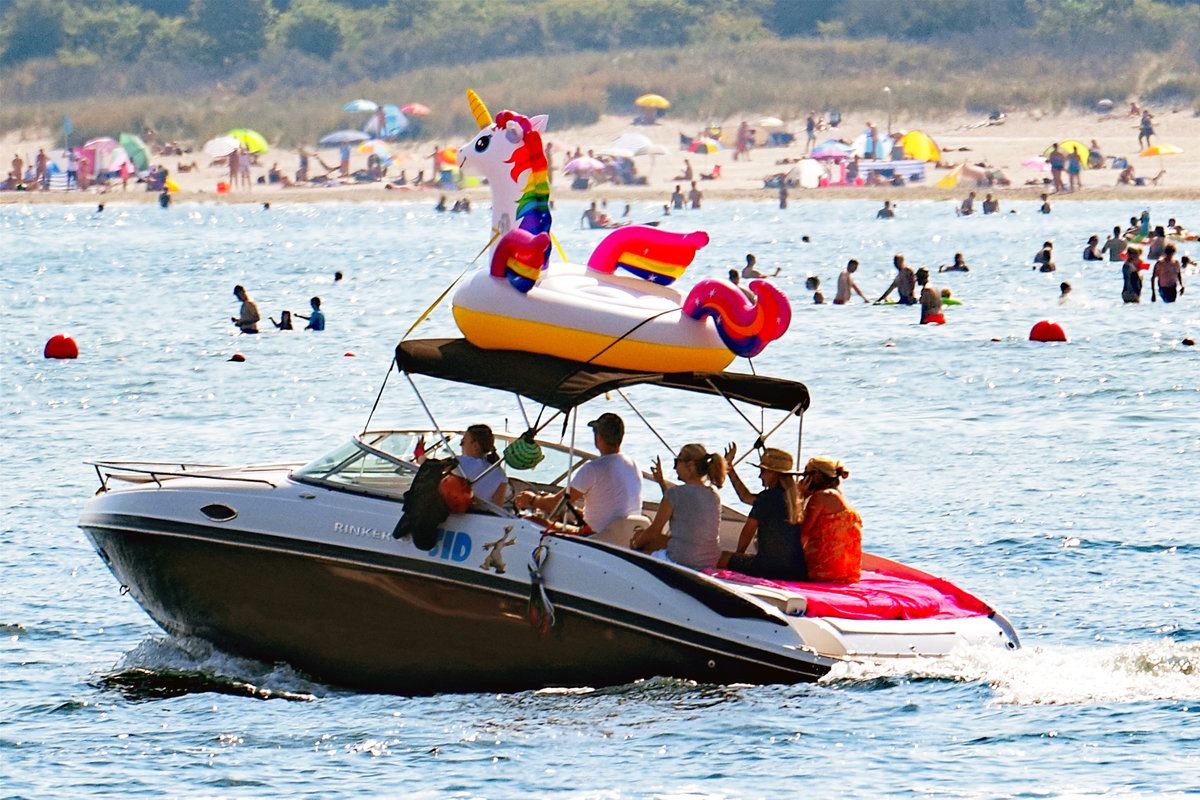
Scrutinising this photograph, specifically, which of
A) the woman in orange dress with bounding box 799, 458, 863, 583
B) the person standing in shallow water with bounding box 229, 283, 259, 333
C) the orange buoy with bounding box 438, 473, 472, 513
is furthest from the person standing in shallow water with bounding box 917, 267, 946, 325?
the orange buoy with bounding box 438, 473, 472, 513

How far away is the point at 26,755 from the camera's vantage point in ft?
42.9

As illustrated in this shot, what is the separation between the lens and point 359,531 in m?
13.6

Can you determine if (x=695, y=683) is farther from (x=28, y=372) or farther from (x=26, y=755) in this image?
(x=28, y=372)

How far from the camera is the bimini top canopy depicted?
1337cm

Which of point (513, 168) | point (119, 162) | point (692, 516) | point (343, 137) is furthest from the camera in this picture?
point (343, 137)

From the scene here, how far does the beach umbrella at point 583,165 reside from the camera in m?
102

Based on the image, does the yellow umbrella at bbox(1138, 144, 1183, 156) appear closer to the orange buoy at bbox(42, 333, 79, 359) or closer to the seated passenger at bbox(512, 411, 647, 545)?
the orange buoy at bbox(42, 333, 79, 359)

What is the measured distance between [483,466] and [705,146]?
3924 inches

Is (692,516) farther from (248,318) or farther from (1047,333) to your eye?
(248,318)

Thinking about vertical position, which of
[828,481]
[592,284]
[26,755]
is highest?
[592,284]

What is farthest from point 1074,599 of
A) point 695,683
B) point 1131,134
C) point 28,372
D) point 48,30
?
point 48,30

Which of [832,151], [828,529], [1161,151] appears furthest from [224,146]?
[828,529]

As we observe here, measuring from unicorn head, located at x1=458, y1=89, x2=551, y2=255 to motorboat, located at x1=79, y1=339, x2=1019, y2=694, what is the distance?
1.39 meters

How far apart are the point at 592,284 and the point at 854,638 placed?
3.30 m
